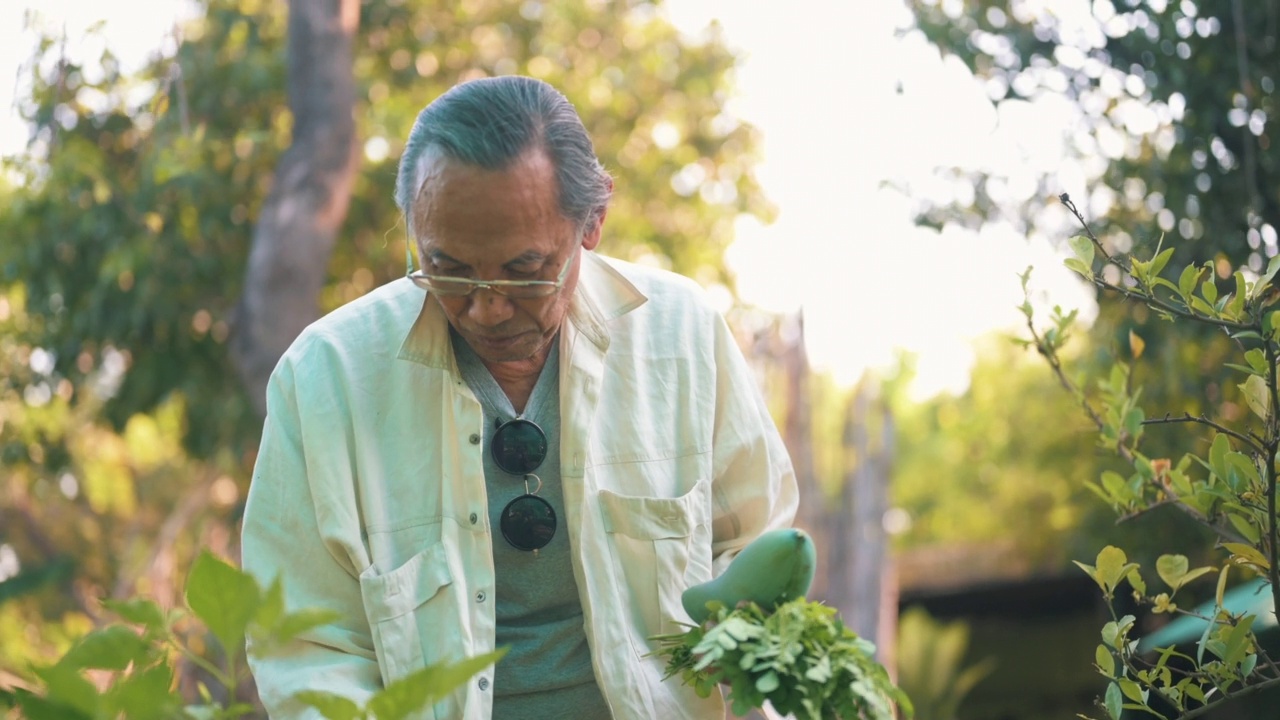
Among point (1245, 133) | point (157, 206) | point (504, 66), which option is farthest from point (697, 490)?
point (504, 66)

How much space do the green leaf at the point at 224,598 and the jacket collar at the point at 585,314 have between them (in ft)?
5.03

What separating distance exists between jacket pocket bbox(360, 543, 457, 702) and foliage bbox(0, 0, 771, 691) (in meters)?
3.42

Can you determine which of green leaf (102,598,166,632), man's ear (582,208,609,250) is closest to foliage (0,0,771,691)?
man's ear (582,208,609,250)

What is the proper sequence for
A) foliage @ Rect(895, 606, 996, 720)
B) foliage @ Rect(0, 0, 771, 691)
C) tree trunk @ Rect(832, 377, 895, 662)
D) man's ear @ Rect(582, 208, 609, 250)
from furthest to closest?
foliage @ Rect(895, 606, 996, 720) < tree trunk @ Rect(832, 377, 895, 662) < foliage @ Rect(0, 0, 771, 691) < man's ear @ Rect(582, 208, 609, 250)

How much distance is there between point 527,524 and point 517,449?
14 centimetres

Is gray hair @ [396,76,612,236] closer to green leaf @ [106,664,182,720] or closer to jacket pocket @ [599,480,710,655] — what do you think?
jacket pocket @ [599,480,710,655]

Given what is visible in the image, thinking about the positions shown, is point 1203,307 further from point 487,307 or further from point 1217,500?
point 487,307

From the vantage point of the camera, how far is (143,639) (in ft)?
3.34

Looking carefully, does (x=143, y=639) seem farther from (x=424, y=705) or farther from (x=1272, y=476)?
(x=1272, y=476)

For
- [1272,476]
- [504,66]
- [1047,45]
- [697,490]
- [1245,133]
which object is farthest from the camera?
[504,66]

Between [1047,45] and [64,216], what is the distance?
5447mm

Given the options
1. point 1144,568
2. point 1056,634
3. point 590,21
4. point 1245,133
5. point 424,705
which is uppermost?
point 590,21

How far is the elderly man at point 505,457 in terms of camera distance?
7.50ft

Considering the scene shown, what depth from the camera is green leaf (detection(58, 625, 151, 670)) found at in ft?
3.19
